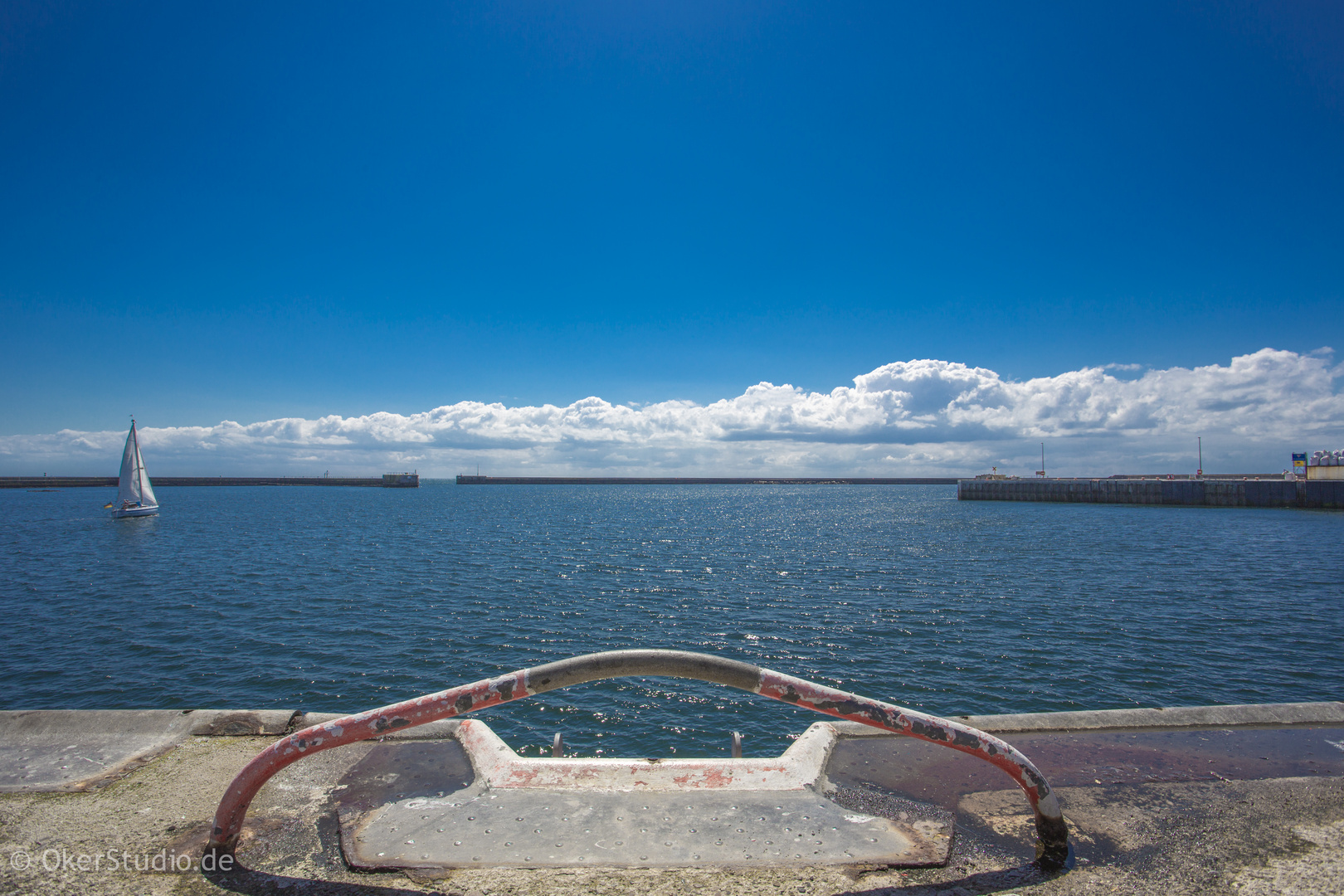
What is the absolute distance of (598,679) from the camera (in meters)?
3.80

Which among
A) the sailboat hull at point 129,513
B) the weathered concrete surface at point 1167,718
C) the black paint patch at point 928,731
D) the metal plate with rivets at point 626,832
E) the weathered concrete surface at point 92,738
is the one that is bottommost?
the sailboat hull at point 129,513

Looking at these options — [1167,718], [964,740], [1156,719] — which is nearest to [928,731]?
[964,740]

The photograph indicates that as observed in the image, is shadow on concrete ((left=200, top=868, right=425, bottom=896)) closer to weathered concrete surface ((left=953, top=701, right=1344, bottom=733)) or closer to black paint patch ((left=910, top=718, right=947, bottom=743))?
black paint patch ((left=910, top=718, right=947, bottom=743))

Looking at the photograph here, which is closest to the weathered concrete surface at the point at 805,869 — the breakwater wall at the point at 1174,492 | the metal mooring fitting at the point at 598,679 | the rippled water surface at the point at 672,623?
the metal mooring fitting at the point at 598,679

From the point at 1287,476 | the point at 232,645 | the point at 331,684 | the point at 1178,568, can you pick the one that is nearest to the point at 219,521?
the point at 232,645

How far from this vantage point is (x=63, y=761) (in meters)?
5.38

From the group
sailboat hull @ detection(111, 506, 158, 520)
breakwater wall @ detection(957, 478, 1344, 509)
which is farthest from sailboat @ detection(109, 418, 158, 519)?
breakwater wall @ detection(957, 478, 1344, 509)

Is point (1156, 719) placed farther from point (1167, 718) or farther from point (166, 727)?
point (166, 727)

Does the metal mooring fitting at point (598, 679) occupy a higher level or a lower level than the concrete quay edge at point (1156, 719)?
higher

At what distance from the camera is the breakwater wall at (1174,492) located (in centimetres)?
6231

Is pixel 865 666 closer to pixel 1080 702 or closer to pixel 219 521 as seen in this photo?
pixel 1080 702

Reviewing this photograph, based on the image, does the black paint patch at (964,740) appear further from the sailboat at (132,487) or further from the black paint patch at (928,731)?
the sailboat at (132,487)

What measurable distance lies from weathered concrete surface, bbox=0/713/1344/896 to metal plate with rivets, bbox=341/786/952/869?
0.11 m

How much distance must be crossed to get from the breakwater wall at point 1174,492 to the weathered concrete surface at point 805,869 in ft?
268
